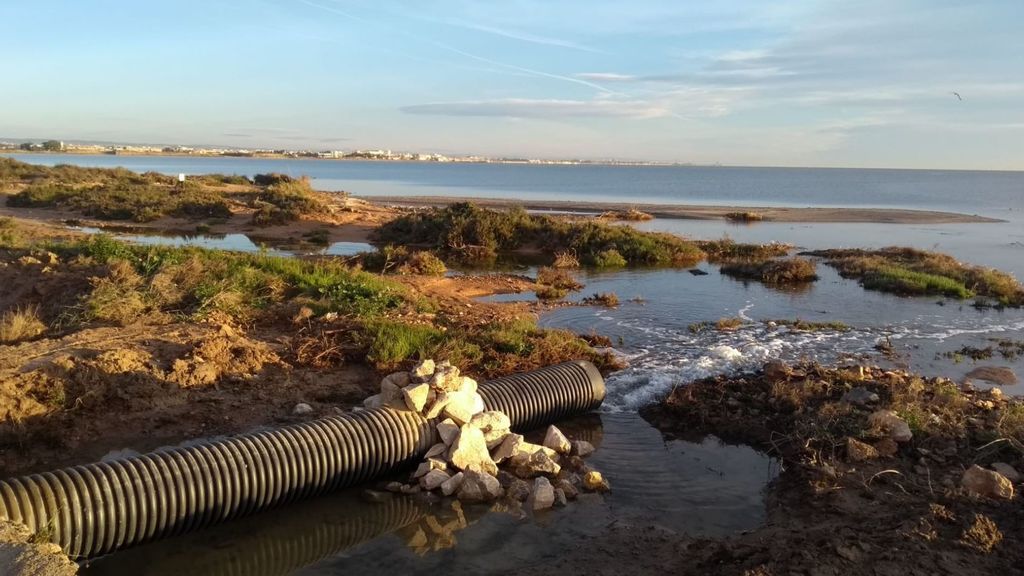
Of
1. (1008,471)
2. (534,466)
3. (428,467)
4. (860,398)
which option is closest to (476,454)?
(428,467)

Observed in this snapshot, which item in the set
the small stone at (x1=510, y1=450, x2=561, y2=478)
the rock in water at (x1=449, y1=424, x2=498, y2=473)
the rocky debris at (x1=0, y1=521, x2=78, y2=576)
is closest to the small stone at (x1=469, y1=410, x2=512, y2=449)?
the rock in water at (x1=449, y1=424, x2=498, y2=473)

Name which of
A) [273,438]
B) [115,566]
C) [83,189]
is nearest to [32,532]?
[115,566]

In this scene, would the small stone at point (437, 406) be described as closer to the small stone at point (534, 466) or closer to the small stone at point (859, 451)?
the small stone at point (534, 466)

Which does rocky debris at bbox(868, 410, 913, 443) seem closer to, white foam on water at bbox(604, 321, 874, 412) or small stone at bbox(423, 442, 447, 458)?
white foam on water at bbox(604, 321, 874, 412)

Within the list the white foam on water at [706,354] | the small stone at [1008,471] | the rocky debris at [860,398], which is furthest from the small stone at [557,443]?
the small stone at [1008,471]

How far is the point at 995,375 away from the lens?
39.8ft

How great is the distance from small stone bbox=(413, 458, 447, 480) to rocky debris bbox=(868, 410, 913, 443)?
4845mm

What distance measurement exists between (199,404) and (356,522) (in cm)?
295

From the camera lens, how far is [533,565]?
19.7 ft

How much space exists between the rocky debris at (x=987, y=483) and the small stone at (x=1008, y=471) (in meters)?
0.29

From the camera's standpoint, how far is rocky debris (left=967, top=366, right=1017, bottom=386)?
11805 millimetres

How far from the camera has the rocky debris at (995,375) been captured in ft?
38.7

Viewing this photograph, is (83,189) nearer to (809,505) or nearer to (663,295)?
(663,295)

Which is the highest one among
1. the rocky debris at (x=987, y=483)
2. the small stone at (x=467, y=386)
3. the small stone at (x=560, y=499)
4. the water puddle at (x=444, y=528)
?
the small stone at (x=467, y=386)
